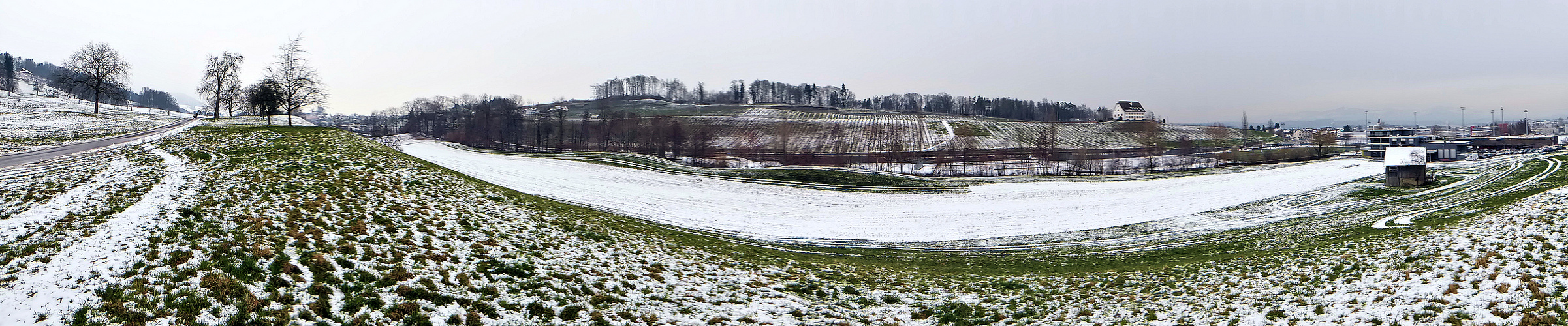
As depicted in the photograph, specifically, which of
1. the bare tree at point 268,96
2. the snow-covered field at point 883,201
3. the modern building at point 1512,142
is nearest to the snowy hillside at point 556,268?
the snow-covered field at point 883,201

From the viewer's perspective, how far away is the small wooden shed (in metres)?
43.2

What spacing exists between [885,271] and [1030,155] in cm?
8548

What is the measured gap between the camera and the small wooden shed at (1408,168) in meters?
43.2

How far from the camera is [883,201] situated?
43.0 metres

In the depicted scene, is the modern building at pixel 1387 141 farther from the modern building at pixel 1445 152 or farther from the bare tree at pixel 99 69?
the bare tree at pixel 99 69

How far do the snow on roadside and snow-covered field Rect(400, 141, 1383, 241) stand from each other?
18.3 m

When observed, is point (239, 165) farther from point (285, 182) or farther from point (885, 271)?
point (885, 271)

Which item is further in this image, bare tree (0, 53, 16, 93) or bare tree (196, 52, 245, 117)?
bare tree (0, 53, 16, 93)

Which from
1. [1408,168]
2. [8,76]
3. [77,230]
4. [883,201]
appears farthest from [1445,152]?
[8,76]

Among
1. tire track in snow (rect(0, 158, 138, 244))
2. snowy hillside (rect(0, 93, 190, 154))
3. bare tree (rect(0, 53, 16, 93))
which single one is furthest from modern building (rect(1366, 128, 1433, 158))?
bare tree (rect(0, 53, 16, 93))

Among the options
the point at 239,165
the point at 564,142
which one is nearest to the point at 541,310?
the point at 239,165

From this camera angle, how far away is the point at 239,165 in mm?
21219

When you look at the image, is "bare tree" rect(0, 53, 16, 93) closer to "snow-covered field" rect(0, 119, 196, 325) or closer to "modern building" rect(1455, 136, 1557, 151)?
"snow-covered field" rect(0, 119, 196, 325)

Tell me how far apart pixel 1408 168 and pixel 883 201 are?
39.7 meters
